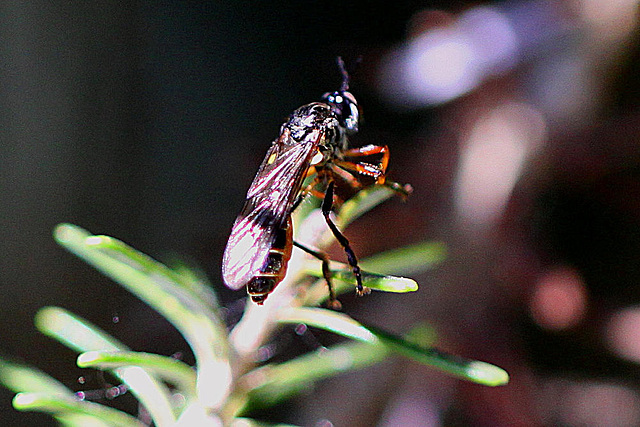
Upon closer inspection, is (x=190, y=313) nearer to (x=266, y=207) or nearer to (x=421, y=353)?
(x=266, y=207)

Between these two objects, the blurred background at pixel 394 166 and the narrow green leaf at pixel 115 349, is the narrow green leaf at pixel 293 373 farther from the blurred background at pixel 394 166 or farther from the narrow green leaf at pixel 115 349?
the blurred background at pixel 394 166

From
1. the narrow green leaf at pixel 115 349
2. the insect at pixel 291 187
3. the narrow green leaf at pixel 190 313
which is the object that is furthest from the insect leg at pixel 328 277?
the narrow green leaf at pixel 115 349

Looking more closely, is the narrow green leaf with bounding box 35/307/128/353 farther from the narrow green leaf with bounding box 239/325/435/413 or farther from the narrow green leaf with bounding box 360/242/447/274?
the narrow green leaf with bounding box 360/242/447/274

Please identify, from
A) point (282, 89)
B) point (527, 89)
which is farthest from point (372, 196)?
point (282, 89)

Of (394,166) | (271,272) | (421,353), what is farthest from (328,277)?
(394,166)

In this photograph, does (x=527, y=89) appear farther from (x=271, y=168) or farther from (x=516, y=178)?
(x=271, y=168)
